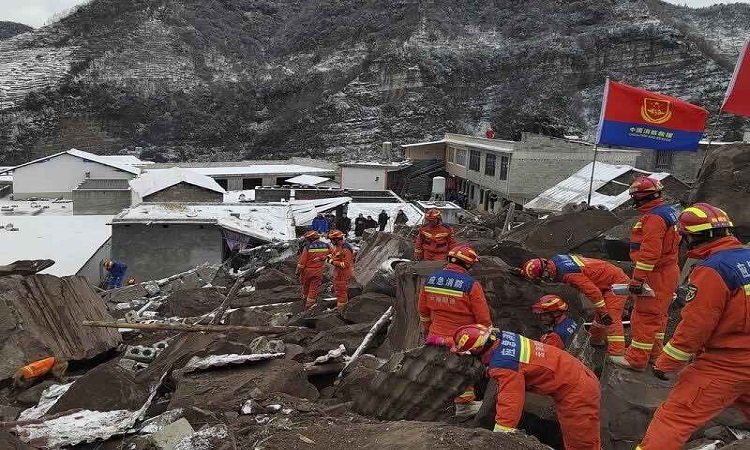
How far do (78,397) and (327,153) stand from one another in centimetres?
5059

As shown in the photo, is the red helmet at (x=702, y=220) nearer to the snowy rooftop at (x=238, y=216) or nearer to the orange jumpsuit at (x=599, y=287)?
the orange jumpsuit at (x=599, y=287)

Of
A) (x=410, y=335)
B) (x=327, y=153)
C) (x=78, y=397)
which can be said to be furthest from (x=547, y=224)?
(x=327, y=153)

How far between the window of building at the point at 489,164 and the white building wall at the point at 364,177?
6992mm

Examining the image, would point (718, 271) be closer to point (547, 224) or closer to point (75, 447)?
point (75, 447)

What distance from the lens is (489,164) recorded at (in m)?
32.5

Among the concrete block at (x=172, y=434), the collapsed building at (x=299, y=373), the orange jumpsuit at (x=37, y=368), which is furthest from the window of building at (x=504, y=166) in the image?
the concrete block at (x=172, y=434)

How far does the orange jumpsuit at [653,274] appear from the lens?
5.22 metres

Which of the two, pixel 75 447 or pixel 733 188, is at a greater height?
pixel 733 188

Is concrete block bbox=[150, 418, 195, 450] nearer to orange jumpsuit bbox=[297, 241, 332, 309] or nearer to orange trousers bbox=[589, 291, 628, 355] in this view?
orange trousers bbox=[589, 291, 628, 355]

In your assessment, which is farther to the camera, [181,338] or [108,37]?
[108,37]

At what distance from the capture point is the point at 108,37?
200ft

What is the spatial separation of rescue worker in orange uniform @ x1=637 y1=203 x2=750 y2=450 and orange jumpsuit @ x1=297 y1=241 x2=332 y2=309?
6505mm

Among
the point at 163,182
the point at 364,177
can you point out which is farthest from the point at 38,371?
the point at 364,177

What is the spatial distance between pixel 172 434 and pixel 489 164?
29641mm
